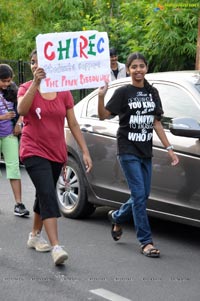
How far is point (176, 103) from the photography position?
6.67 metres

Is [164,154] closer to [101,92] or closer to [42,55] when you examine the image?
[101,92]

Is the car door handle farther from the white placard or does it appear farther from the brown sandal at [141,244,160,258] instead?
the brown sandal at [141,244,160,258]

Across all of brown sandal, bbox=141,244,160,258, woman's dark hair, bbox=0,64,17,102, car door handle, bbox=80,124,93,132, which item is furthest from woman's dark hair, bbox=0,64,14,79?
brown sandal, bbox=141,244,160,258

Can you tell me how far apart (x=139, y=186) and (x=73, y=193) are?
1696 millimetres

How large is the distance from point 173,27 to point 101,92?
23.4 feet

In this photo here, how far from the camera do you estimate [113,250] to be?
649cm

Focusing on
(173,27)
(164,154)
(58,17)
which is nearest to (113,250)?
(164,154)

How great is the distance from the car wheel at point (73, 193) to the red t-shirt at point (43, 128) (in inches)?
62.1

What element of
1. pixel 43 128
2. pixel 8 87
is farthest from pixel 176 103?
pixel 8 87

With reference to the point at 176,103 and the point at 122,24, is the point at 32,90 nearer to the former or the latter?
the point at 176,103

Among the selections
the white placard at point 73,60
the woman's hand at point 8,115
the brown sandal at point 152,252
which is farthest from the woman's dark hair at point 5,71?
the brown sandal at point 152,252

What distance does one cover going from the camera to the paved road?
5.21 m

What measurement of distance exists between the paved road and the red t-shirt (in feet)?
3.13

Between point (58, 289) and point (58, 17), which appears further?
point (58, 17)
